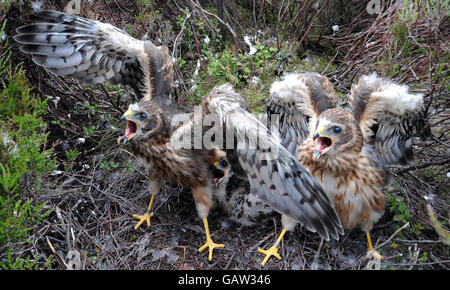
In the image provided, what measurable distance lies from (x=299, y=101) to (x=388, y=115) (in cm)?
65

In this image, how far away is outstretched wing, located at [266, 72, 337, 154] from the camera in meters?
3.01

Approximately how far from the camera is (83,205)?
3.26 metres

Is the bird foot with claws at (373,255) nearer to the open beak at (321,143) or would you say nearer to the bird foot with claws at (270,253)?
the bird foot with claws at (270,253)

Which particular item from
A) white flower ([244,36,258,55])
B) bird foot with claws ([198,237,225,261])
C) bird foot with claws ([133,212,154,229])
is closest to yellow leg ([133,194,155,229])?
bird foot with claws ([133,212,154,229])

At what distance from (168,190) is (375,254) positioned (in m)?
1.74

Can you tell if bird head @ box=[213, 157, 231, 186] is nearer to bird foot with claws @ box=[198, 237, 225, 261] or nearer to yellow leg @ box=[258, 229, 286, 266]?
bird foot with claws @ box=[198, 237, 225, 261]

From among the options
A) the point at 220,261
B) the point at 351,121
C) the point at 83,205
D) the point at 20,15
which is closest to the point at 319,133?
the point at 351,121

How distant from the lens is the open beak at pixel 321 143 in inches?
104

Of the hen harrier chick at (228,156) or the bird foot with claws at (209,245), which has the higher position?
the hen harrier chick at (228,156)

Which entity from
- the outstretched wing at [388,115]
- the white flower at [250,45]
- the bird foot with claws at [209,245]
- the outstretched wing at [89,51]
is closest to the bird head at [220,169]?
the bird foot with claws at [209,245]

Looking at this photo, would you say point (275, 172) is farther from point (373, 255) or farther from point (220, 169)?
point (373, 255)

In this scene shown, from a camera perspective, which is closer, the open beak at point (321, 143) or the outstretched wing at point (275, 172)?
the outstretched wing at point (275, 172)

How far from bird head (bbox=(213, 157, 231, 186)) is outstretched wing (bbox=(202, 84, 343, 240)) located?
0.64 m

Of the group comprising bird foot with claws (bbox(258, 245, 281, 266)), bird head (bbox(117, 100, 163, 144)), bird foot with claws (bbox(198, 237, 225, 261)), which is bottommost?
bird foot with claws (bbox(198, 237, 225, 261))
